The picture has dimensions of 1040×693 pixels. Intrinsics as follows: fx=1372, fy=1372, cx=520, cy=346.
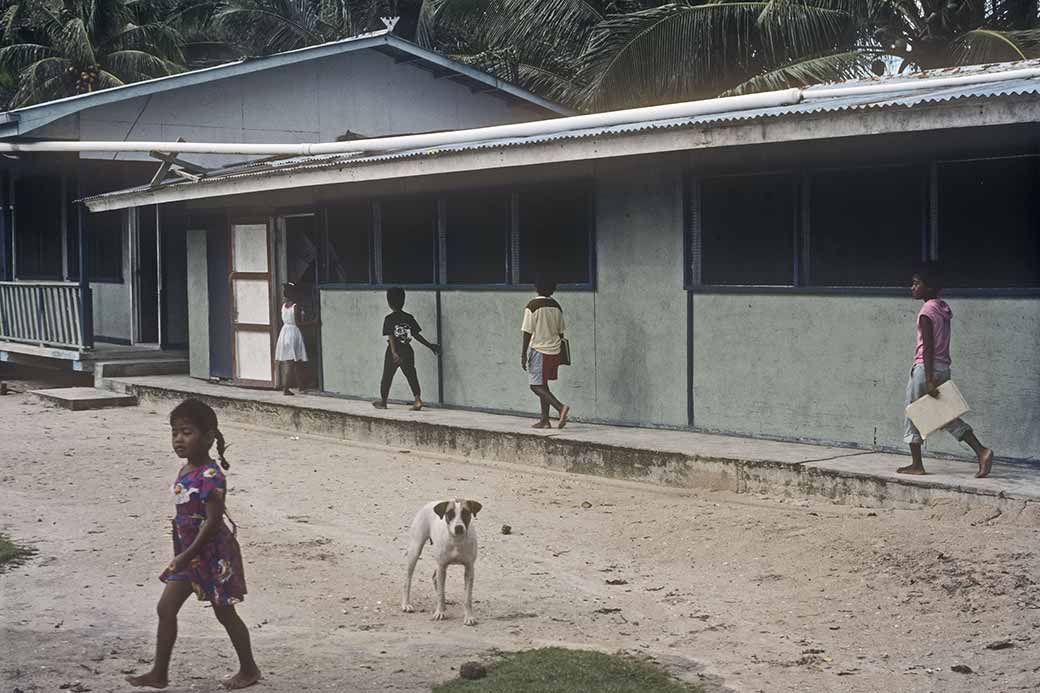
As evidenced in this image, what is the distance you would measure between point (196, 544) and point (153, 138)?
1551cm

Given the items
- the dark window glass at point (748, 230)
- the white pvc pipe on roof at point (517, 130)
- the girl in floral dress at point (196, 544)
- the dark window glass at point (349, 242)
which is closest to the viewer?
the girl in floral dress at point (196, 544)

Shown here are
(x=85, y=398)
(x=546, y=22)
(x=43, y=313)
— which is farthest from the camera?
(x=546, y=22)

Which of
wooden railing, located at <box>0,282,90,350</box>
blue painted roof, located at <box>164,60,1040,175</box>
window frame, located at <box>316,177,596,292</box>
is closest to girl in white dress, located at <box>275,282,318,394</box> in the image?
window frame, located at <box>316,177,596,292</box>

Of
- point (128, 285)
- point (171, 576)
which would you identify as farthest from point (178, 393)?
point (171, 576)

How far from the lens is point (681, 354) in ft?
37.9

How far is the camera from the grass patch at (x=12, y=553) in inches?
321

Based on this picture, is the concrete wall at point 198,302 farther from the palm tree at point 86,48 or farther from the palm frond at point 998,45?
the palm tree at point 86,48

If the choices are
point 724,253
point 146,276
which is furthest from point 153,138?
point 724,253

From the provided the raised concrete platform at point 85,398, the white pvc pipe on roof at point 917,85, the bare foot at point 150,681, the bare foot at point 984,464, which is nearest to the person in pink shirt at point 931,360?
the bare foot at point 984,464

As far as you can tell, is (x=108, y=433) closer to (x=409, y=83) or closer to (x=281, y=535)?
(x=281, y=535)

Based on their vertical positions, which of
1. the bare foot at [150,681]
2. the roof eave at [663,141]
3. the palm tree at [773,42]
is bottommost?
the bare foot at [150,681]

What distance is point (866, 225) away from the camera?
33.6ft

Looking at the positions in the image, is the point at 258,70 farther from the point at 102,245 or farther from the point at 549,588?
the point at 549,588

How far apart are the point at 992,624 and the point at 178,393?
11.9 meters
